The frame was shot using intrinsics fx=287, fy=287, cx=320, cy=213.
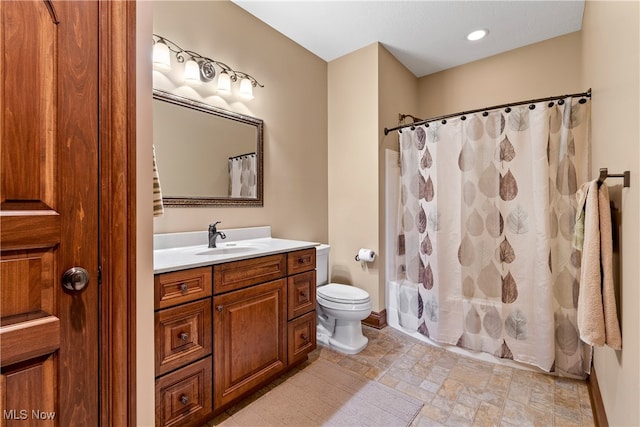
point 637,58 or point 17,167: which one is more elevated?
point 637,58

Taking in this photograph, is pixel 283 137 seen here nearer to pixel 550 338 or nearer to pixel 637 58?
pixel 637 58

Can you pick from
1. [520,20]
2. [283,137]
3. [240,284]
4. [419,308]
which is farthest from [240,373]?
[520,20]

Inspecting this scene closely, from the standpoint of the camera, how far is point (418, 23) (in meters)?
2.35

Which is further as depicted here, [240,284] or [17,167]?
[240,284]

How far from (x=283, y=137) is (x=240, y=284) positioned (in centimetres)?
140

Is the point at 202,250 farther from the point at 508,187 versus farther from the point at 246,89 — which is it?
the point at 508,187

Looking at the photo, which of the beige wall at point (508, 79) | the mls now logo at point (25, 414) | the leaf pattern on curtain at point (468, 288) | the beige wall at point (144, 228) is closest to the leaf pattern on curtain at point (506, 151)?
the beige wall at point (508, 79)

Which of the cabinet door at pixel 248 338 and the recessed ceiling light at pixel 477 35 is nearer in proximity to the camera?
the cabinet door at pixel 248 338

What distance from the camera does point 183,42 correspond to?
6.04 feet

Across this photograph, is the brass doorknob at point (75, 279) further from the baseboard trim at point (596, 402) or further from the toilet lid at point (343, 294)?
the baseboard trim at point (596, 402)

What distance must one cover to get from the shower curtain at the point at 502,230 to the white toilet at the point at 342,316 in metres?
0.58

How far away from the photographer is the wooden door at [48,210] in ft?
2.54

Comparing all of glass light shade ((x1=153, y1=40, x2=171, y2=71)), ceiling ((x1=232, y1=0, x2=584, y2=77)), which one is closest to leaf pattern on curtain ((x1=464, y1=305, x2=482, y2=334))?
ceiling ((x1=232, y1=0, x2=584, y2=77))

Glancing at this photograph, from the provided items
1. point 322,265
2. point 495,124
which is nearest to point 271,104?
point 322,265
